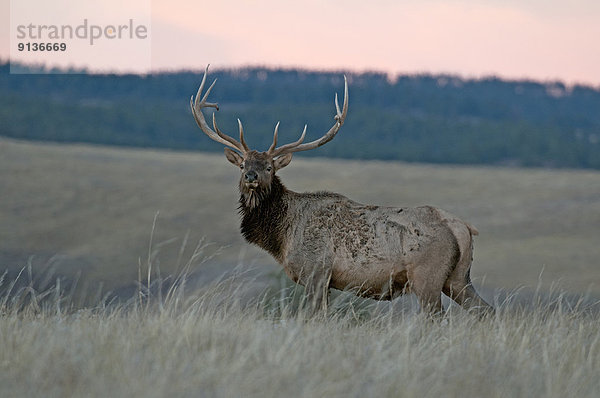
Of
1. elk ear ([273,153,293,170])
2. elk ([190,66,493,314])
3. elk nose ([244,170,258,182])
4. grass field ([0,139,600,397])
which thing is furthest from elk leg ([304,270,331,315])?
elk ear ([273,153,293,170])

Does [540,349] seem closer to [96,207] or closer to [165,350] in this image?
[165,350]

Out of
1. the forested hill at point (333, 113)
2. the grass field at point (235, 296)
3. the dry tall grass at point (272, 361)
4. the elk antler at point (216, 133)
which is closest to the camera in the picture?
the dry tall grass at point (272, 361)

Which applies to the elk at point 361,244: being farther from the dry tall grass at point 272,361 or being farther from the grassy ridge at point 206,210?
the grassy ridge at point 206,210

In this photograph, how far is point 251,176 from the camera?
28.9ft

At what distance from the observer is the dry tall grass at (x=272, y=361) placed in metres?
5.05

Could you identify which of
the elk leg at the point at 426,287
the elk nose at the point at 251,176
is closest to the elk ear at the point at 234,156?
the elk nose at the point at 251,176

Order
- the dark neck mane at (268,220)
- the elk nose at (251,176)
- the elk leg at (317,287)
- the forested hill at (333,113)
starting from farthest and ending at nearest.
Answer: the forested hill at (333,113) < the dark neck mane at (268,220) < the elk nose at (251,176) < the elk leg at (317,287)

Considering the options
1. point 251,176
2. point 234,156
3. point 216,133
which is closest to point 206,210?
point 216,133

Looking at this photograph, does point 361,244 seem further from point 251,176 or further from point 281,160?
point 281,160

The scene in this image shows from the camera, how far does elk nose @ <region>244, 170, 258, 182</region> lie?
28.8 feet

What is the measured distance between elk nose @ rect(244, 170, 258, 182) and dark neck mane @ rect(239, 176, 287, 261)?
324 millimetres

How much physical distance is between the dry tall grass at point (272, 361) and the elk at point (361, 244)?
147cm

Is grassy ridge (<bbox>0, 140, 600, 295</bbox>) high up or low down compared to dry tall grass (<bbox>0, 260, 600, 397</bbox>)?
down

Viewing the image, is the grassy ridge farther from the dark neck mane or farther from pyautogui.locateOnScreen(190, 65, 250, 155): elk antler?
the dark neck mane
